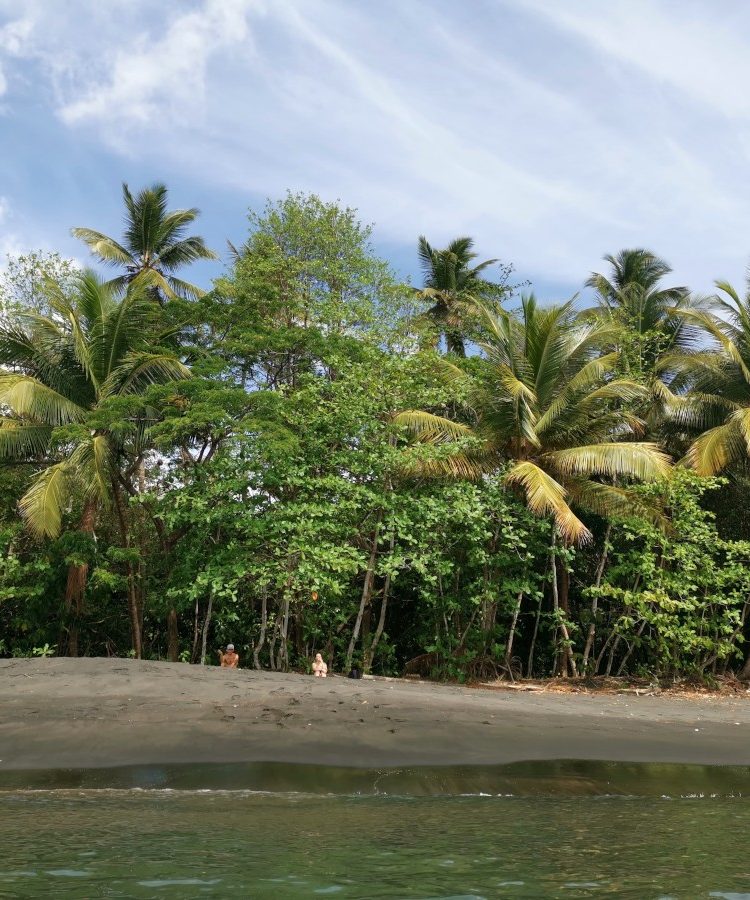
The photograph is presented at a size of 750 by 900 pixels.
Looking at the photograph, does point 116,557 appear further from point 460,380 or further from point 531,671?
point 531,671

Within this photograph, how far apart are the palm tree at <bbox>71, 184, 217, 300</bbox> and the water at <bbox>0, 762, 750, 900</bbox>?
17173 mm

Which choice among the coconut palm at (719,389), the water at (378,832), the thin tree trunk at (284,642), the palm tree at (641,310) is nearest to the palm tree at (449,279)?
the palm tree at (641,310)

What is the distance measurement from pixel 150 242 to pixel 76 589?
1150 cm

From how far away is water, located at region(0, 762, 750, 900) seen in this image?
16.5ft

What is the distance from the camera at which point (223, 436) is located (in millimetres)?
15945

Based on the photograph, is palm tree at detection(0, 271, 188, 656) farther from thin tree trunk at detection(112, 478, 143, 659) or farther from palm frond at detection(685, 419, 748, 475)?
palm frond at detection(685, 419, 748, 475)

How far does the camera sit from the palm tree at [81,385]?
15094 millimetres

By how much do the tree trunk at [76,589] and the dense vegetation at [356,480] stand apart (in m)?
0.05

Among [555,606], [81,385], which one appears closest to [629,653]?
[555,606]

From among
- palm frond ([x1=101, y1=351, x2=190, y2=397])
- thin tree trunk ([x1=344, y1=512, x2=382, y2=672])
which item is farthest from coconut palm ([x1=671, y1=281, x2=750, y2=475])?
palm frond ([x1=101, y1=351, x2=190, y2=397])

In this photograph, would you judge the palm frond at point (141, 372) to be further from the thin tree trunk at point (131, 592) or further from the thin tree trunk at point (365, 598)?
the thin tree trunk at point (365, 598)

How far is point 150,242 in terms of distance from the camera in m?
23.5

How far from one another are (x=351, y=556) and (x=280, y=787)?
7.03m

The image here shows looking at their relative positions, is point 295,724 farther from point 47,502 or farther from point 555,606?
point 555,606
